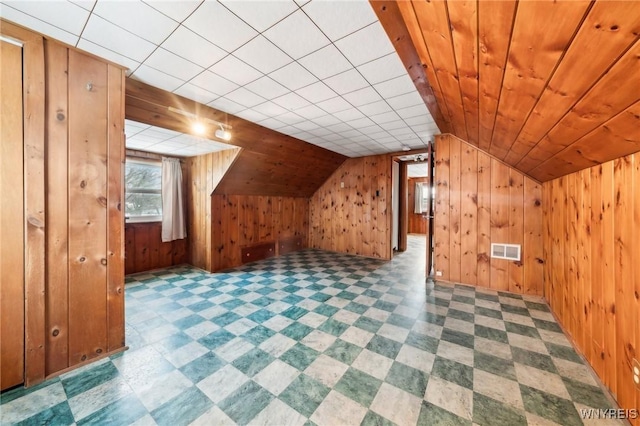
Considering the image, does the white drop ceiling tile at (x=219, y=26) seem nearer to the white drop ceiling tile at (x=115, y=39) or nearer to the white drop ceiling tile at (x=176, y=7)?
the white drop ceiling tile at (x=176, y=7)

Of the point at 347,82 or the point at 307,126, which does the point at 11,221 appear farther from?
the point at 307,126

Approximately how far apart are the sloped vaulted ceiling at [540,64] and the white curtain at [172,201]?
184 inches

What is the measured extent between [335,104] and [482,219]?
282 cm

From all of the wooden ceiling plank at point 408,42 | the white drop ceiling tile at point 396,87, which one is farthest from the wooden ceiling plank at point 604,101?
the white drop ceiling tile at point 396,87

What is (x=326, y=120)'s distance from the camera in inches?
130

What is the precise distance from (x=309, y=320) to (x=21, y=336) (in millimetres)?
2223

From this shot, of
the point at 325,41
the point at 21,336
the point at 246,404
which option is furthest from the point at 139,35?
the point at 246,404

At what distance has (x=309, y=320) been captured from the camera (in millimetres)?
2604

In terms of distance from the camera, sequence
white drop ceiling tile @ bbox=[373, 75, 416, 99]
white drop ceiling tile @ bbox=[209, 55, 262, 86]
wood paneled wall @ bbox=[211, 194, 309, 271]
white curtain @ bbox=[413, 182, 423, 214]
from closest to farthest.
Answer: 1. white drop ceiling tile @ bbox=[209, 55, 262, 86]
2. white drop ceiling tile @ bbox=[373, 75, 416, 99]
3. wood paneled wall @ bbox=[211, 194, 309, 271]
4. white curtain @ bbox=[413, 182, 423, 214]

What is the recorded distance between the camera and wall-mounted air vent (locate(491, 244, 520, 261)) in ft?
11.1

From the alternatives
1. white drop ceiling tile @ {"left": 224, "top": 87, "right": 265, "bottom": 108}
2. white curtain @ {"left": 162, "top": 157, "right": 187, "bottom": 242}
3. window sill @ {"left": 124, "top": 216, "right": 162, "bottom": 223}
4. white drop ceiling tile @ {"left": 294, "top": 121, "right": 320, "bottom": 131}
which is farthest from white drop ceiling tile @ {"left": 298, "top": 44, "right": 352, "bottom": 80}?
window sill @ {"left": 124, "top": 216, "right": 162, "bottom": 223}

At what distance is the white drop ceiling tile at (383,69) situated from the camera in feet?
6.27

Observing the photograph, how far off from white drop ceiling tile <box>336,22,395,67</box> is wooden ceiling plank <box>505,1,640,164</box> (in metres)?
1.05

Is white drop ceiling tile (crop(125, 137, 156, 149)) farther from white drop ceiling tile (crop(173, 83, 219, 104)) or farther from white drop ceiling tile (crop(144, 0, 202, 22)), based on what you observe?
white drop ceiling tile (crop(144, 0, 202, 22))
